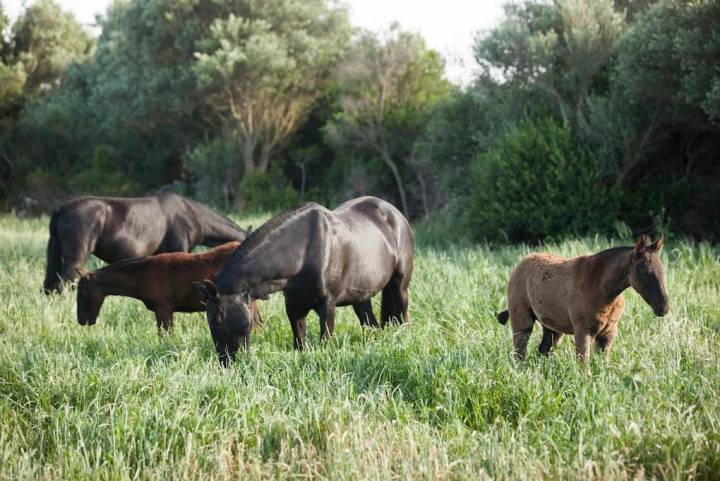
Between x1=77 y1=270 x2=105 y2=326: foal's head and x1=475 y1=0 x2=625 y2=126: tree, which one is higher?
x1=475 y1=0 x2=625 y2=126: tree

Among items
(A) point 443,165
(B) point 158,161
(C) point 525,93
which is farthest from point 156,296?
(B) point 158,161

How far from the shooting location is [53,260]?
36.8 feet

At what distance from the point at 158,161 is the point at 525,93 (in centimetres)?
2495

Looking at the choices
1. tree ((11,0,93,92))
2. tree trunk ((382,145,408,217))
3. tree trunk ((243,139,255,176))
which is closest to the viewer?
tree trunk ((382,145,408,217))

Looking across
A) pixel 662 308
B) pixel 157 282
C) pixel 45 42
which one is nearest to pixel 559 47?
pixel 157 282

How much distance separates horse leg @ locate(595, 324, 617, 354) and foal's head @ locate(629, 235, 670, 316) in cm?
63

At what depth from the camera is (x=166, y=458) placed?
181 inches

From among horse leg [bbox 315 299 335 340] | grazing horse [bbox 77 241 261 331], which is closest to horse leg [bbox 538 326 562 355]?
horse leg [bbox 315 299 335 340]

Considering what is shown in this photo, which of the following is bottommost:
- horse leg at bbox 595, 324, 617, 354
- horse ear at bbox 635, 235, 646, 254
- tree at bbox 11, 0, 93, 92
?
horse leg at bbox 595, 324, 617, 354

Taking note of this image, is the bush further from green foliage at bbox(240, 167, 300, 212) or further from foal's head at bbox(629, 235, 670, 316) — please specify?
green foliage at bbox(240, 167, 300, 212)

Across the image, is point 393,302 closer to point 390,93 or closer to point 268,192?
point 390,93

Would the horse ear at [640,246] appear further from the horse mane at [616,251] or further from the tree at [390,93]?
the tree at [390,93]

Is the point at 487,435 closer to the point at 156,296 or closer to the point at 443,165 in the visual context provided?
the point at 156,296

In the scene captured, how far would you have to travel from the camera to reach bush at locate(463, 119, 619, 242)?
16.9 m
